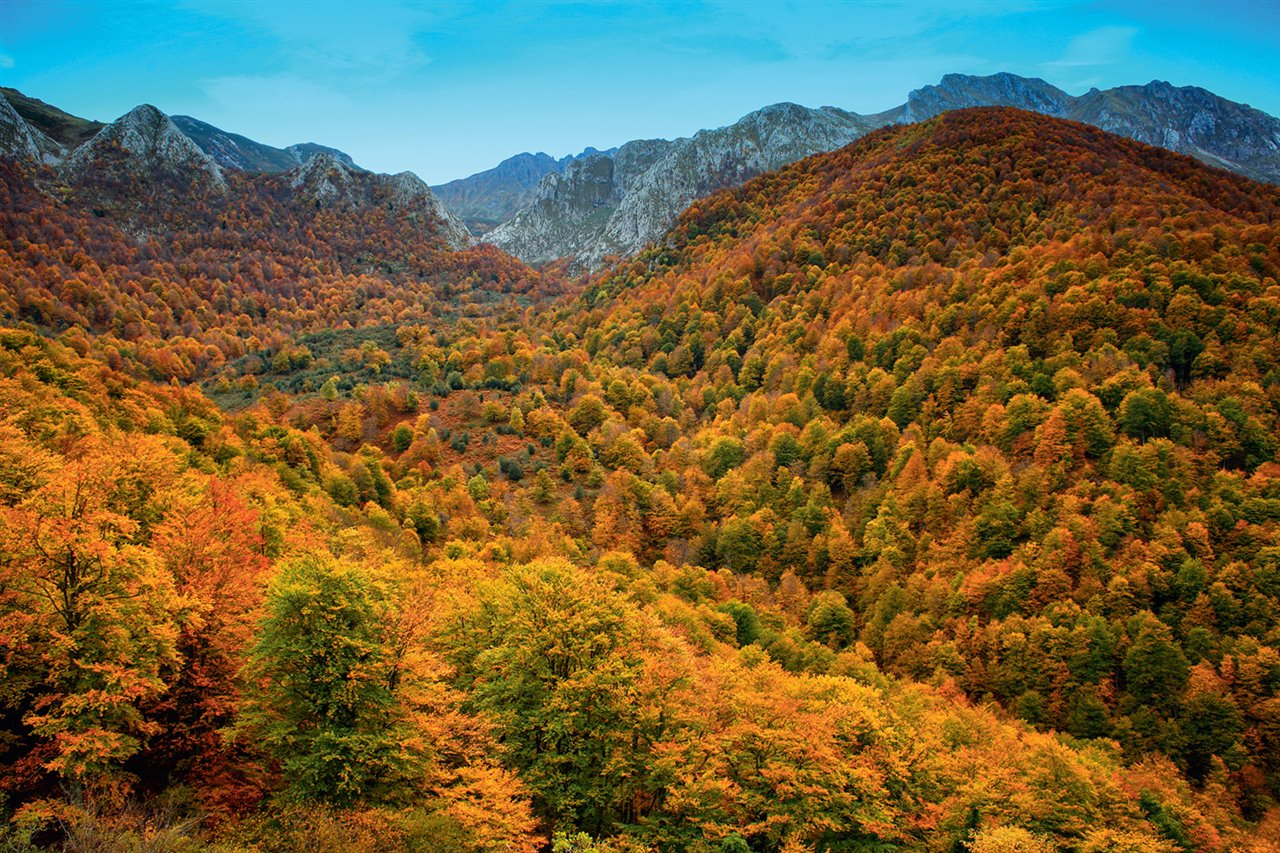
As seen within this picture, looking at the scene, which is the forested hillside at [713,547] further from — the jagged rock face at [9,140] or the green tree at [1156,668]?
the jagged rock face at [9,140]

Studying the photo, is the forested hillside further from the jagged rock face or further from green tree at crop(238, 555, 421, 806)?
the jagged rock face

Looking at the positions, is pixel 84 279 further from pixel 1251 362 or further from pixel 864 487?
pixel 1251 362

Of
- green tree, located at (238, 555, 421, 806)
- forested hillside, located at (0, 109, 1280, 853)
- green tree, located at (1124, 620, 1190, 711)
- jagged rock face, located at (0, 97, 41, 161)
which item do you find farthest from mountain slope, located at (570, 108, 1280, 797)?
jagged rock face, located at (0, 97, 41, 161)

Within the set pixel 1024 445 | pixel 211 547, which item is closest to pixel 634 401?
pixel 1024 445

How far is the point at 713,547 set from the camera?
99.3 m

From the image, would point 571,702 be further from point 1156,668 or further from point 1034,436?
point 1034,436

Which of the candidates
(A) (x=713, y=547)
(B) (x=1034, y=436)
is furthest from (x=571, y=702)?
(B) (x=1034, y=436)

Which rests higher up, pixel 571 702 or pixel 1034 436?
pixel 1034 436

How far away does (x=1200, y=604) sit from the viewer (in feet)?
217

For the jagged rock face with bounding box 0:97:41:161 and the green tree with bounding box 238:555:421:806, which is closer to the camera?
the green tree with bounding box 238:555:421:806

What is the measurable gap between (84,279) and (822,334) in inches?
7253

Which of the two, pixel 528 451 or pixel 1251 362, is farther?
pixel 528 451

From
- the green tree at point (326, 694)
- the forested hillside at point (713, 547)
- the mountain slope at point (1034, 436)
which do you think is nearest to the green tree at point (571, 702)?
the forested hillside at point (713, 547)

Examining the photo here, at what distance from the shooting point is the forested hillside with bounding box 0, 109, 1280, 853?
25219 mm
